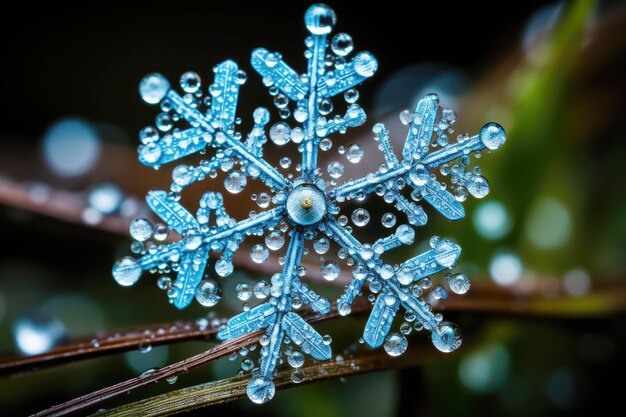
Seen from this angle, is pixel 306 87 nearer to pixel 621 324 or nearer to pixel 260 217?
pixel 260 217

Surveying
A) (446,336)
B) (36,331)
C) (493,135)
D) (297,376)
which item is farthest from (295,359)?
(36,331)

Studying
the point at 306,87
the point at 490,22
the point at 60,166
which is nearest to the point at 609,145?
the point at 490,22

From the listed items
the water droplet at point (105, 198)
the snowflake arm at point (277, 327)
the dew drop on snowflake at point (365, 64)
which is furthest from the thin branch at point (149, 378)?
the water droplet at point (105, 198)

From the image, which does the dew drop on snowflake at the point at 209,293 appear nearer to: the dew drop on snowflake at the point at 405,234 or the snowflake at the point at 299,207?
the snowflake at the point at 299,207

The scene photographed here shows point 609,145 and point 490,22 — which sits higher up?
point 490,22

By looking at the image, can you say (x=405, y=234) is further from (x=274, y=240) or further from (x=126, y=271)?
(x=126, y=271)

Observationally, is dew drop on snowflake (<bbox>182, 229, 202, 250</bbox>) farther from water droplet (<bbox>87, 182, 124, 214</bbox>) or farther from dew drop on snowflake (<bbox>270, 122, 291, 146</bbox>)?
water droplet (<bbox>87, 182, 124, 214</bbox>)
